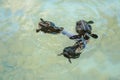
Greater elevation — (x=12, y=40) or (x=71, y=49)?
(x=12, y=40)

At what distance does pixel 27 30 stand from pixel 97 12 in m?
1.49

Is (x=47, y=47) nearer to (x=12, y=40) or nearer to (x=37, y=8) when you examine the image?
(x=12, y=40)

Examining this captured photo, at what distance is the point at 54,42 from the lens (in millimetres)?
5473

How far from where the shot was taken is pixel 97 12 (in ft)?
20.0

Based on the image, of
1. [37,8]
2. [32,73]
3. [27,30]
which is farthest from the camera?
[37,8]

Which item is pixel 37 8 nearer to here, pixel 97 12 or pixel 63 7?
pixel 63 7

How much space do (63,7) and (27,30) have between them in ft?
3.32

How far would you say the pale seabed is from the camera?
4984mm

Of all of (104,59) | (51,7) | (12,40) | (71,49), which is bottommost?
(104,59)

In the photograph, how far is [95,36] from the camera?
546 centimetres

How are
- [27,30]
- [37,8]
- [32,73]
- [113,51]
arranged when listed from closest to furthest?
[32,73], [113,51], [27,30], [37,8]

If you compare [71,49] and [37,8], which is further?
[37,8]

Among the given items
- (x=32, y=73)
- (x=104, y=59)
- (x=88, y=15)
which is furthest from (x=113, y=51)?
(x=32, y=73)

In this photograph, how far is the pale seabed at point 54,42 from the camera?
4.98 meters
